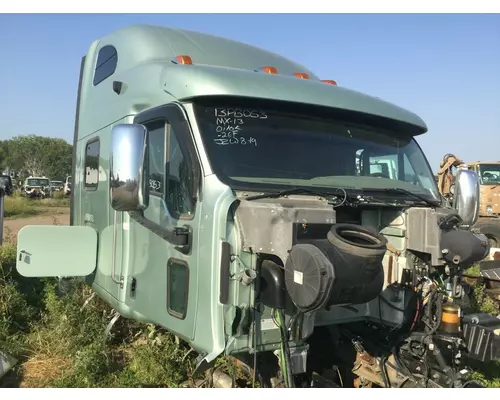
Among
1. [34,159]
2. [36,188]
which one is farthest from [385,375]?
[34,159]

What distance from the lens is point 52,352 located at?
472 cm

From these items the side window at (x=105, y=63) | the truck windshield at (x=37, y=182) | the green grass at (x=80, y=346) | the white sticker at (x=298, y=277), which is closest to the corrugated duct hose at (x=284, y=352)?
the white sticker at (x=298, y=277)

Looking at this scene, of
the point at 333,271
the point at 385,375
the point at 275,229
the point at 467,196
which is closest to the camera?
the point at 333,271

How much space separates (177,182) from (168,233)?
38 cm

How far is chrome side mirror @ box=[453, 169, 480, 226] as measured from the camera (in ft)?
13.5

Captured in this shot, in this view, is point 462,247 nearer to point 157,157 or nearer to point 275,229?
point 275,229

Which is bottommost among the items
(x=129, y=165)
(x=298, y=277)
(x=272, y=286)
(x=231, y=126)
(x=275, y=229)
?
(x=272, y=286)

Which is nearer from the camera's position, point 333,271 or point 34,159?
point 333,271

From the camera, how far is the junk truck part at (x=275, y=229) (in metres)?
2.86

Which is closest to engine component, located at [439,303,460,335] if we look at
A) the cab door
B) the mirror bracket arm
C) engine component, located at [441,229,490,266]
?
engine component, located at [441,229,490,266]

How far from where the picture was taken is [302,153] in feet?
11.4

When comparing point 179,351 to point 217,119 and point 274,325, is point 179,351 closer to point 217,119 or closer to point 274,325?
point 274,325

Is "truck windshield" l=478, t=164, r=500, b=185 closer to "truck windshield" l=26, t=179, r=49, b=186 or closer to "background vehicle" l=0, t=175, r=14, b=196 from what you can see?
"background vehicle" l=0, t=175, r=14, b=196

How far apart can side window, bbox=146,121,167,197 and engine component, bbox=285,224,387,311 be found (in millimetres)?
1364
